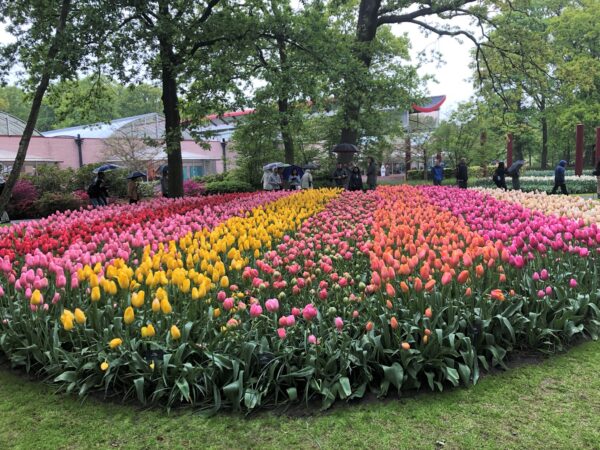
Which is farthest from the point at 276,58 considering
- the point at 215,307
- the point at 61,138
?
the point at 61,138

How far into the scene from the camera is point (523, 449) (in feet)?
9.12

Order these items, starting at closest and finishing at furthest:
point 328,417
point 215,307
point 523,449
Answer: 1. point 523,449
2. point 328,417
3. point 215,307

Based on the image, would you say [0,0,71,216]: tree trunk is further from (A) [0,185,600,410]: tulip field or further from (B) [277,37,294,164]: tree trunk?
(B) [277,37,294,164]: tree trunk

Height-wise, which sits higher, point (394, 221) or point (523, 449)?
point (394, 221)

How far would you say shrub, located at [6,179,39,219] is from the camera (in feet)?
56.6

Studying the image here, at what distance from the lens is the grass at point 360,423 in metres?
2.92

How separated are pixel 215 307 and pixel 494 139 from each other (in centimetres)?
3042

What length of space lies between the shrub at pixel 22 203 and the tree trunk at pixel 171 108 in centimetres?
590

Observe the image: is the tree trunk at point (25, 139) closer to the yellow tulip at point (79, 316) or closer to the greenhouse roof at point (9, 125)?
the yellow tulip at point (79, 316)

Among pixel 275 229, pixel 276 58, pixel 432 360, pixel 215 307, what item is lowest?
pixel 432 360

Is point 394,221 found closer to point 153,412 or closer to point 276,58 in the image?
point 153,412

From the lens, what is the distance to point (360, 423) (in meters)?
3.10

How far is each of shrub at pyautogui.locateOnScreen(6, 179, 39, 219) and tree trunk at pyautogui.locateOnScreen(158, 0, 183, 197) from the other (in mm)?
5899

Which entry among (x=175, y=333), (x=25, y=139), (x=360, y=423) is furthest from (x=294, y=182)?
(x=360, y=423)
